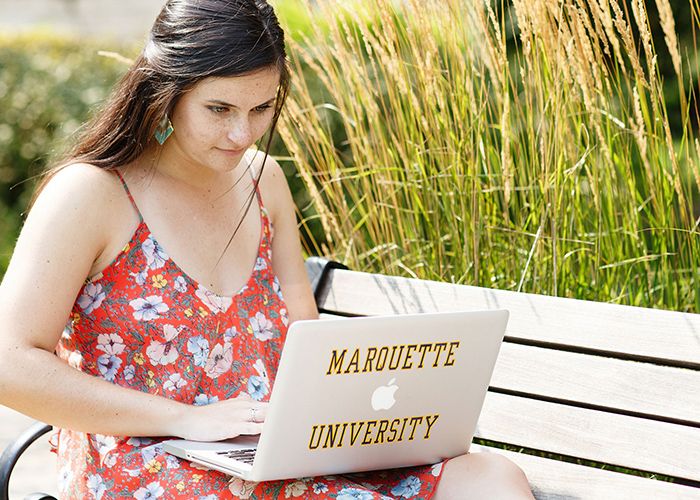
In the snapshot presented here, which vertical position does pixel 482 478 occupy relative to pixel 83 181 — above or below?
below

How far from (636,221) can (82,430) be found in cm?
125

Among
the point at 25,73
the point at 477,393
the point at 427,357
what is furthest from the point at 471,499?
the point at 25,73

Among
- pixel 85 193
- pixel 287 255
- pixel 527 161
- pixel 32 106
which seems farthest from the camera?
pixel 32 106

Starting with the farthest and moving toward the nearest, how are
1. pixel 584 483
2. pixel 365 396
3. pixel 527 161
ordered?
pixel 527 161, pixel 584 483, pixel 365 396

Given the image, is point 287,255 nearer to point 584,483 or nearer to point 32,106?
point 584,483

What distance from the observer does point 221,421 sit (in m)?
1.82

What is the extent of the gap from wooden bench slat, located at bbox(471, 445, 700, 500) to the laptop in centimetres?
28

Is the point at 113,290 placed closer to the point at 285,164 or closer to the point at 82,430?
the point at 82,430

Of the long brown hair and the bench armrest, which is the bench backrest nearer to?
the long brown hair

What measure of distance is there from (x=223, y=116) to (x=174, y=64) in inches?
4.8

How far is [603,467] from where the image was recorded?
2.22 metres

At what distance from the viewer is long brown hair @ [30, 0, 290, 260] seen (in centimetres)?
191

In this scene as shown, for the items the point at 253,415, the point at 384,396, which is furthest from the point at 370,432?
the point at 253,415

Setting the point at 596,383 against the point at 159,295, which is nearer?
the point at 159,295
